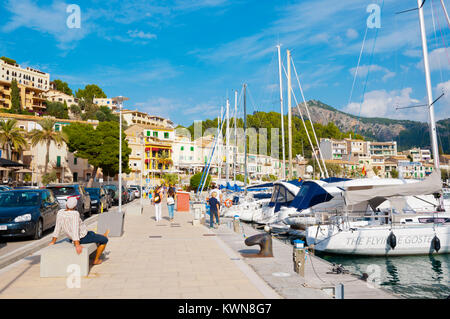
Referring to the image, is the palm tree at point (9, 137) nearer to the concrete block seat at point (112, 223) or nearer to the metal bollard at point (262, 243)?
the concrete block seat at point (112, 223)

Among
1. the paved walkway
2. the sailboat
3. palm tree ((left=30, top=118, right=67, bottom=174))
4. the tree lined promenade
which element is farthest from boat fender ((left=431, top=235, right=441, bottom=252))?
palm tree ((left=30, top=118, right=67, bottom=174))

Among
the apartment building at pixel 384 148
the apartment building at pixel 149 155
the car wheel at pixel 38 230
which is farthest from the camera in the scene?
the apartment building at pixel 384 148

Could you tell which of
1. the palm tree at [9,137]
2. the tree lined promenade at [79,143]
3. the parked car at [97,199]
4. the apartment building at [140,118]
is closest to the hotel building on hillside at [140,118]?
the apartment building at [140,118]

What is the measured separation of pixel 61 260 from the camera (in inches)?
299

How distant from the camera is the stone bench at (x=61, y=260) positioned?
7543 millimetres

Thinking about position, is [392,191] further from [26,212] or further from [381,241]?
[26,212]

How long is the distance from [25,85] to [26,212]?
10262 centimetres

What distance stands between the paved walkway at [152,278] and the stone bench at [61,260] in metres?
0.17

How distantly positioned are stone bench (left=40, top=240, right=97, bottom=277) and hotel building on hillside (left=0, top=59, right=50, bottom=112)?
9760 cm

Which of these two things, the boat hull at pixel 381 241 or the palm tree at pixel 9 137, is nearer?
the boat hull at pixel 381 241

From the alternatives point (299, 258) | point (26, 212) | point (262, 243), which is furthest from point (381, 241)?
point (26, 212)

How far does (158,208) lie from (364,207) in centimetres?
1093
